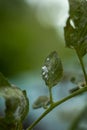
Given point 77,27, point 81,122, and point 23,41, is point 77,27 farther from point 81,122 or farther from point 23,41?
point 23,41

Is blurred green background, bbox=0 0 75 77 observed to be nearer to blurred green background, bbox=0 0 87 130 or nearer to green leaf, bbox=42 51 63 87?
blurred green background, bbox=0 0 87 130

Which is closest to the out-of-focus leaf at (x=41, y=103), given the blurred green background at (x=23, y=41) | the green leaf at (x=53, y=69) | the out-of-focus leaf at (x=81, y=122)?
the green leaf at (x=53, y=69)

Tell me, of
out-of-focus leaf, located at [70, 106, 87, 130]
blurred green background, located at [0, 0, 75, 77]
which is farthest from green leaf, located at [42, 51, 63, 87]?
blurred green background, located at [0, 0, 75, 77]

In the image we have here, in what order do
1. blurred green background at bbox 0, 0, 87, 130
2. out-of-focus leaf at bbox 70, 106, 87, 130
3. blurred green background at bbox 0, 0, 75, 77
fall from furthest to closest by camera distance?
1. blurred green background at bbox 0, 0, 75, 77
2. blurred green background at bbox 0, 0, 87, 130
3. out-of-focus leaf at bbox 70, 106, 87, 130

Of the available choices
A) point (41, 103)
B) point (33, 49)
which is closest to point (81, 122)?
point (41, 103)

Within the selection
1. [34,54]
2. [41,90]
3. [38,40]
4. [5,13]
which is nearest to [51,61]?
[41,90]

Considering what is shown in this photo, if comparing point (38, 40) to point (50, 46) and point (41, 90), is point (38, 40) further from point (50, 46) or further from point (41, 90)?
point (41, 90)
